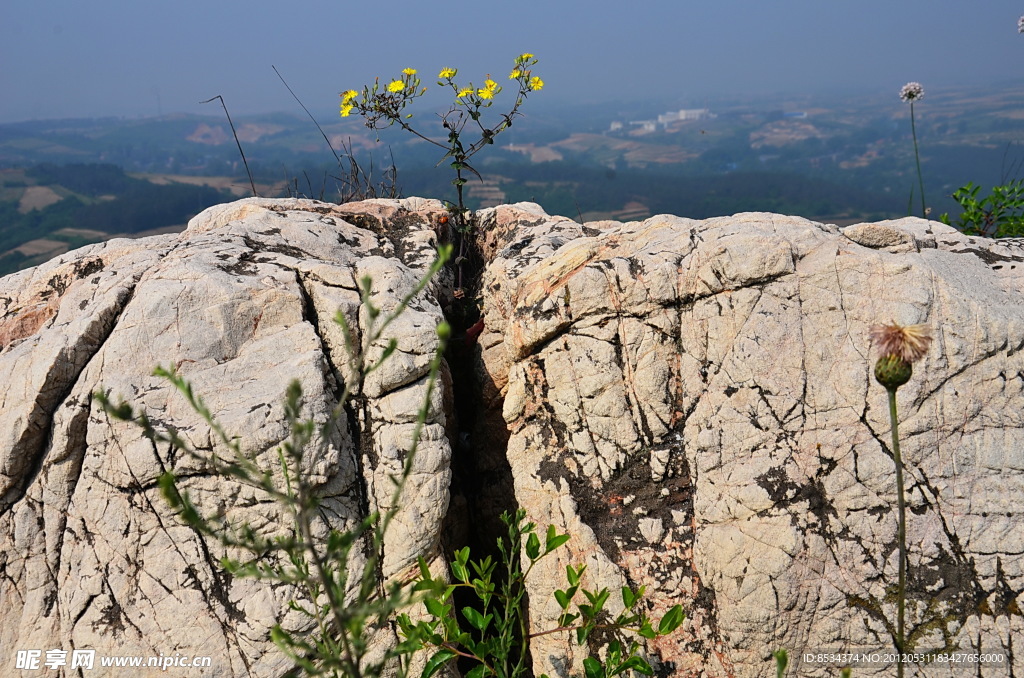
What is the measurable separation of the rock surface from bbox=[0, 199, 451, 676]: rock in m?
0.02

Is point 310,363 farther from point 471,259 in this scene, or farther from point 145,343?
point 471,259

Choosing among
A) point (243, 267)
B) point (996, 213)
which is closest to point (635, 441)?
point (243, 267)

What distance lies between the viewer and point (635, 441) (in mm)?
Answer: 4500

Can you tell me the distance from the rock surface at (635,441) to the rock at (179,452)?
15 mm

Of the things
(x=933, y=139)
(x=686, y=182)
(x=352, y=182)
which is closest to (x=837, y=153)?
(x=933, y=139)

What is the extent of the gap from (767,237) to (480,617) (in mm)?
3254

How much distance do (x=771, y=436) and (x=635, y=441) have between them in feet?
2.95

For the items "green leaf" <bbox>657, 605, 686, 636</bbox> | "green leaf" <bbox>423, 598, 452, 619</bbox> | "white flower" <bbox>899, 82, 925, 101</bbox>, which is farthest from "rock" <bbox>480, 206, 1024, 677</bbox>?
"white flower" <bbox>899, 82, 925, 101</bbox>

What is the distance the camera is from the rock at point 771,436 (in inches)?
149

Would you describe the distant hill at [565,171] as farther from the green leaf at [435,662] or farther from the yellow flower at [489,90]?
the green leaf at [435,662]

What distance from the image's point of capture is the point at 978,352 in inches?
158

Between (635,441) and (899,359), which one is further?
(635,441)

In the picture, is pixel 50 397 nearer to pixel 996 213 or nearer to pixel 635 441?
pixel 635 441

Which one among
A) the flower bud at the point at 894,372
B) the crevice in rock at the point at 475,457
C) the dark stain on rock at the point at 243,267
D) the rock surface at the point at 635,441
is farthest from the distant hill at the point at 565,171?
the flower bud at the point at 894,372
